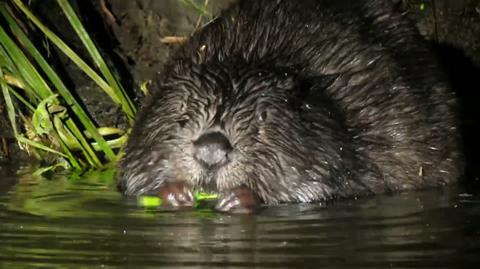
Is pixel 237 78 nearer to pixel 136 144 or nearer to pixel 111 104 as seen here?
pixel 136 144

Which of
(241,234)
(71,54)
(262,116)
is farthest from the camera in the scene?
(71,54)

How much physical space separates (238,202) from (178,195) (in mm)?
338

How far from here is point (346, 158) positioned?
255 inches

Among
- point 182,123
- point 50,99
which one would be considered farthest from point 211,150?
point 50,99

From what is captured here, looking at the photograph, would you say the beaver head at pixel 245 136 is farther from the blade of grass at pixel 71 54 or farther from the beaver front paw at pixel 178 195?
the blade of grass at pixel 71 54

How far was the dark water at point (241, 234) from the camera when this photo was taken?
14.5ft

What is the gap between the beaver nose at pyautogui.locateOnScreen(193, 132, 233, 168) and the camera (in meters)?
5.99

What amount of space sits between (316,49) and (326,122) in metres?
0.49

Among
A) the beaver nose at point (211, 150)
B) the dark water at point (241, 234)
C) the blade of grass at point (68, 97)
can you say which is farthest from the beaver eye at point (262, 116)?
the blade of grass at point (68, 97)

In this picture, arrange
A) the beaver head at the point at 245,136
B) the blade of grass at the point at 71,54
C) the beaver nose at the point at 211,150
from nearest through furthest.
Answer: the beaver nose at the point at 211,150 → the beaver head at the point at 245,136 → the blade of grass at the point at 71,54

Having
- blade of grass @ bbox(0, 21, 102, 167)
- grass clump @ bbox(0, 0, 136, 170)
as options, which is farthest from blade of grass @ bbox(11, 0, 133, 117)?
blade of grass @ bbox(0, 21, 102, 167)

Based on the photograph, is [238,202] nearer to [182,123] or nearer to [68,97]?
[182,123]

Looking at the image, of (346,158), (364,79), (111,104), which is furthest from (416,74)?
(111,104)

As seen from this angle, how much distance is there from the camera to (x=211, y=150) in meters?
5.98
